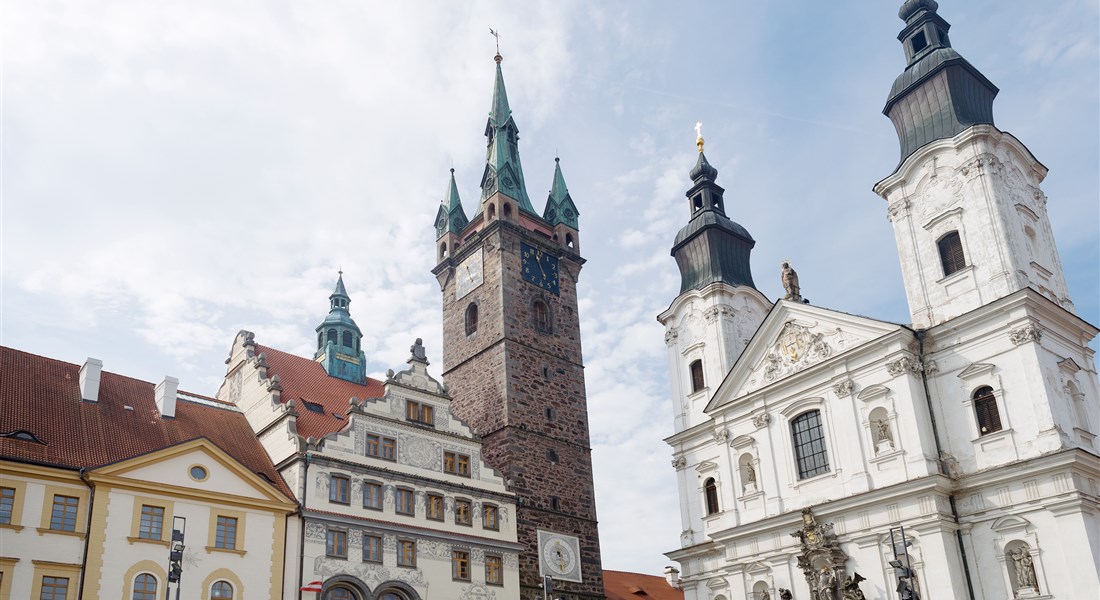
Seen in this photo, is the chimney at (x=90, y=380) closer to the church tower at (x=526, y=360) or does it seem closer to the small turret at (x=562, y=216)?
the church tower at (x=526, y=360)

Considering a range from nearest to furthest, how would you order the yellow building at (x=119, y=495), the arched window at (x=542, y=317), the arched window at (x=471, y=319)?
the yellow building at (x=119, y=495) → the arched window at (x=542, y=317) → the arched window at (x=471, y=319)

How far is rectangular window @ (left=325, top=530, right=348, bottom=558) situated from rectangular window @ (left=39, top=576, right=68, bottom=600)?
6883 mm

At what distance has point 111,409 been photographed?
2680 centimetres

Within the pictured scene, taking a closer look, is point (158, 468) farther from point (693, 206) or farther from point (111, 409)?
point (693, 206)

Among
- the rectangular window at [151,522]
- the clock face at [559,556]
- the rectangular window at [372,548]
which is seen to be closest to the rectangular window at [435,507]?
the rectangular window at [372,548]

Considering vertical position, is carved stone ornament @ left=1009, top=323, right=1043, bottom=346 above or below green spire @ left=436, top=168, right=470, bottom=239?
below

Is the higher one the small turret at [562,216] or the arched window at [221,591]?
the small turret at [562,216]

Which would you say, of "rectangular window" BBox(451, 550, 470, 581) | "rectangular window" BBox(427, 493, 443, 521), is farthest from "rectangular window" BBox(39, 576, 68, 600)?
"rectangular window" BBox(451, 550, 470, 581)

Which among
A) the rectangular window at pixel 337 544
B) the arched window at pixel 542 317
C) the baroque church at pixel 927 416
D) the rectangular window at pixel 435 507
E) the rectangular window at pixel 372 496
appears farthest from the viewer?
the arched window at pixel 542 317

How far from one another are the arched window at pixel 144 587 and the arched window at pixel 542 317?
20.0m

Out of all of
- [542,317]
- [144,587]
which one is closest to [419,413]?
[144,587]

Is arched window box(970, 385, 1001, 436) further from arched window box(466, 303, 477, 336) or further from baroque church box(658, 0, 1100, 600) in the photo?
arched window box(466, 303, 477, 336)

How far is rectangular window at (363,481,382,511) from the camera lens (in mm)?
28297

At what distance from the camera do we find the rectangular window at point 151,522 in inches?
938
